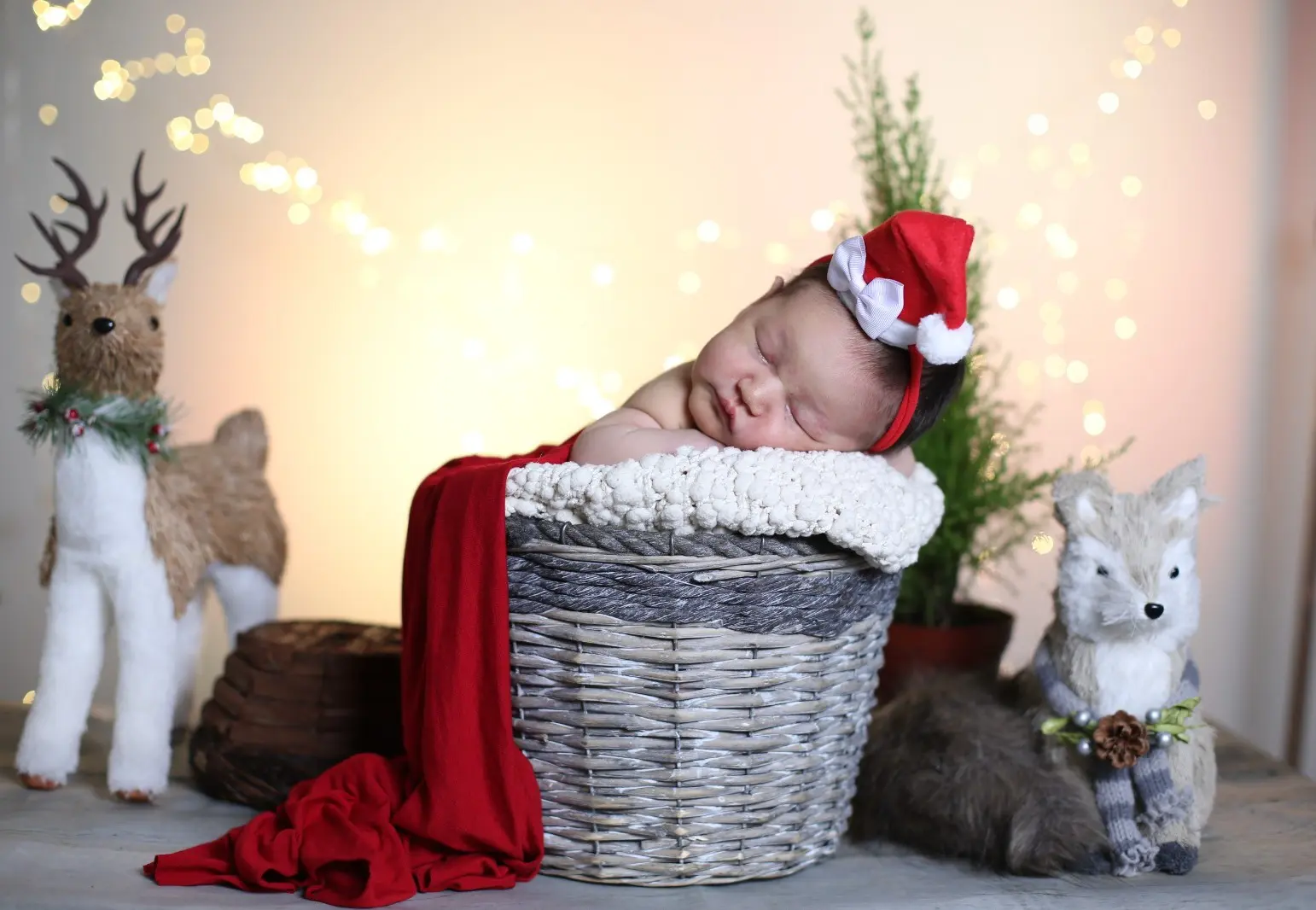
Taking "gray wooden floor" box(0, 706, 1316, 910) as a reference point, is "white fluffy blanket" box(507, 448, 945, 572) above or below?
above

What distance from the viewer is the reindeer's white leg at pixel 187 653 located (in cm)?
158

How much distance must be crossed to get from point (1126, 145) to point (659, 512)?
163cm

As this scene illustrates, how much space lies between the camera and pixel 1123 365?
2.34 m

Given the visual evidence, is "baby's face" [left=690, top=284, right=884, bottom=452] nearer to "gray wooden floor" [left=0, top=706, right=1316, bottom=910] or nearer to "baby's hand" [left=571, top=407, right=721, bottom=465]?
"baby's hand" [left=571, top=407, right=721, bottom=465]

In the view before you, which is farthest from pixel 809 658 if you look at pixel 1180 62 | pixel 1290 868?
pixel 1180 62

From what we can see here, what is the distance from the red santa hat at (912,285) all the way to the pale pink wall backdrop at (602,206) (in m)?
1.09

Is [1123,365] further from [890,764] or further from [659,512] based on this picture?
[659,512]

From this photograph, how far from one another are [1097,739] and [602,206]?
1.40 meters

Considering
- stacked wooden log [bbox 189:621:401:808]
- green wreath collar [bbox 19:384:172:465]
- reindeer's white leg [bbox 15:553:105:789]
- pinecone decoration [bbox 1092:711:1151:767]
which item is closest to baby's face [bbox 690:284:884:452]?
pinecone decoration [bbox 1092:711:1151:767]

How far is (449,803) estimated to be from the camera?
1.14m

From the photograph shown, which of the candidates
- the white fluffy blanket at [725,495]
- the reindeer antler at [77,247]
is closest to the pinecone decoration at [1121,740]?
the white fluffy blanket at [725,495]

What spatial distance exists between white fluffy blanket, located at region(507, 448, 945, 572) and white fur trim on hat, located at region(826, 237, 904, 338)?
14 cm

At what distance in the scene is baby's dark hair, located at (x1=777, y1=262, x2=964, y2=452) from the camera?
3.98 ft

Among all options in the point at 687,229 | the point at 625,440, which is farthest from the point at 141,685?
the point at 687,229
